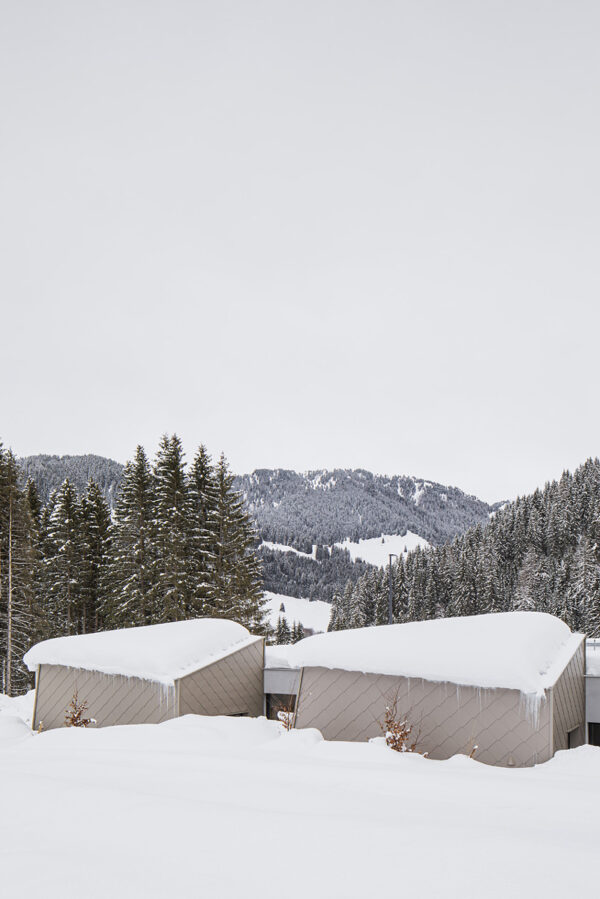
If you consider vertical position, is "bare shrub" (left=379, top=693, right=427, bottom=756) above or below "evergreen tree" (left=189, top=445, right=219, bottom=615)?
below

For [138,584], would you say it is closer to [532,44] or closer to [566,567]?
[532,44]

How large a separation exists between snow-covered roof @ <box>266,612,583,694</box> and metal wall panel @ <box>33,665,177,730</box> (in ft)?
7.98

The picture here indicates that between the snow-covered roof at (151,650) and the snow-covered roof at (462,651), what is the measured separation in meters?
2.18

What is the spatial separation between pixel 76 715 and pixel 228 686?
248 centimetres

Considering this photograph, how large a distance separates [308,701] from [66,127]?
106 feet

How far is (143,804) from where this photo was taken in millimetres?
3500

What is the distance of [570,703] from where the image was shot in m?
7.96

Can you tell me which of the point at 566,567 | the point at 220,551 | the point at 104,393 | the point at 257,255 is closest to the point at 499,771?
the point at 220,551

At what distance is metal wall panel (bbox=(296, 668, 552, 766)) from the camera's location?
22.9 feet

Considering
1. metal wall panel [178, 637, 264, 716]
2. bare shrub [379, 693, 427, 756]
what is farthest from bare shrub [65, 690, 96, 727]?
bare shrub [379, 693, 427, 756]

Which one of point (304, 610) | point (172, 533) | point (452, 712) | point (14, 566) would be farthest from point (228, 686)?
point (304, 610)

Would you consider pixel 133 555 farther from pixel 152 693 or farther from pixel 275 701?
pixel 152 693

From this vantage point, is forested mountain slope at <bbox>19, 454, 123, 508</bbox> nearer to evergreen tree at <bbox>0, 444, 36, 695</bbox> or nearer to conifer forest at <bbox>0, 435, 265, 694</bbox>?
conifer forest at <bbox>0, 435, 265, 694</bbox>

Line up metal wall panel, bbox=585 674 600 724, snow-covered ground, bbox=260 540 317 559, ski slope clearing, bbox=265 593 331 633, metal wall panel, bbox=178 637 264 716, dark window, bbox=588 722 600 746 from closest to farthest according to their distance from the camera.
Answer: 1. metal wall panel, bbox=585 674 600 724
2. dark window, bbox=588 722 600 746
3. metal wall panel, bbox=178 637 264 716
4. ski slope clearing, bbox=265 593 331 633
5. snow-covered ground, bbox=260 540 317 559
